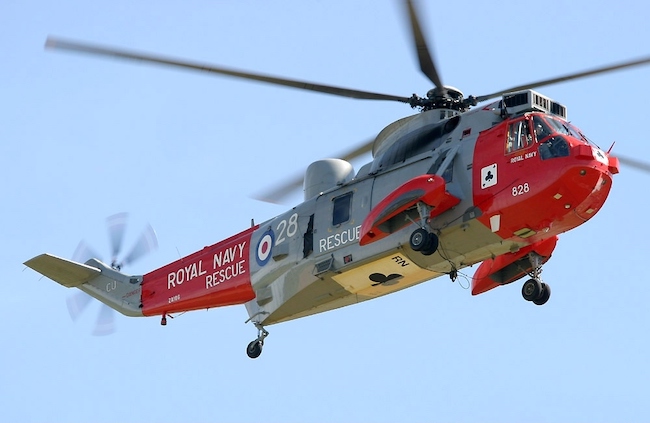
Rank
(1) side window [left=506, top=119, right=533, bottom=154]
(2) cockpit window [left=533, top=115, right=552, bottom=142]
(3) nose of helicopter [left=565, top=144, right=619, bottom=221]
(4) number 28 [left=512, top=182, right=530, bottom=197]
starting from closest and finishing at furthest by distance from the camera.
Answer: (3) nose of helicopter [left=565, top=144, right=619, bottom=221] < (4) number 28 [left=512, top=182, right=530, bottom=197] < (2) cockpit window [left=533, top=115, right=552, bottom=142] < (1) side window [left=506, top=119, right=533, bottom=154]

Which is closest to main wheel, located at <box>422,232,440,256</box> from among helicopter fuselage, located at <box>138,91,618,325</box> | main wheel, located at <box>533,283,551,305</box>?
helicopter fuselage, located at <box>138,91,618,325</box>

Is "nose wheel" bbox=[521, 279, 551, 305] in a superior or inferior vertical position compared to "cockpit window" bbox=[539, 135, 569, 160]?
inferior

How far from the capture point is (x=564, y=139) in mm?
19656

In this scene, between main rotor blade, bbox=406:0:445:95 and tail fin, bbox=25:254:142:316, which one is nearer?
main rotor blade, bbox=406:0:445:95

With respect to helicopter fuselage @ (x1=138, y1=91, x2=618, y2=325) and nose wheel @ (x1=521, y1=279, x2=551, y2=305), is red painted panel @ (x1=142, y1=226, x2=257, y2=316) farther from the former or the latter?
nose wheel @ (x1=521, y1=279, x2=551, y2=305)

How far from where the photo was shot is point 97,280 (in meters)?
27.6

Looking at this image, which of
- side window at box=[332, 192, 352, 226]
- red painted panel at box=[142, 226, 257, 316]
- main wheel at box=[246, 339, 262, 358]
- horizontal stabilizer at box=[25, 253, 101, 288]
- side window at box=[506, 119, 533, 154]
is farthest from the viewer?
horizontal stabilizer at box=[25, 253, 101, 288]

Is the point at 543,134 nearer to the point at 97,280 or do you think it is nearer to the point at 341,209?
the point at 341,209

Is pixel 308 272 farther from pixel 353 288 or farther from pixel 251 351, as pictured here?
pixel 251 351

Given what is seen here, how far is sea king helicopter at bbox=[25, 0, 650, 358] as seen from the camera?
1978 centimetres

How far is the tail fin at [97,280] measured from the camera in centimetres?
2677

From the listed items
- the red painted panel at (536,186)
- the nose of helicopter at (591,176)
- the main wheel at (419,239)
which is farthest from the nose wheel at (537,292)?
the main wheel at (419,239)

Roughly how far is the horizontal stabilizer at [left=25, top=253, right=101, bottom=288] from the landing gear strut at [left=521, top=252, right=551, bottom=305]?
11.2m

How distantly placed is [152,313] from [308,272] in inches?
212
